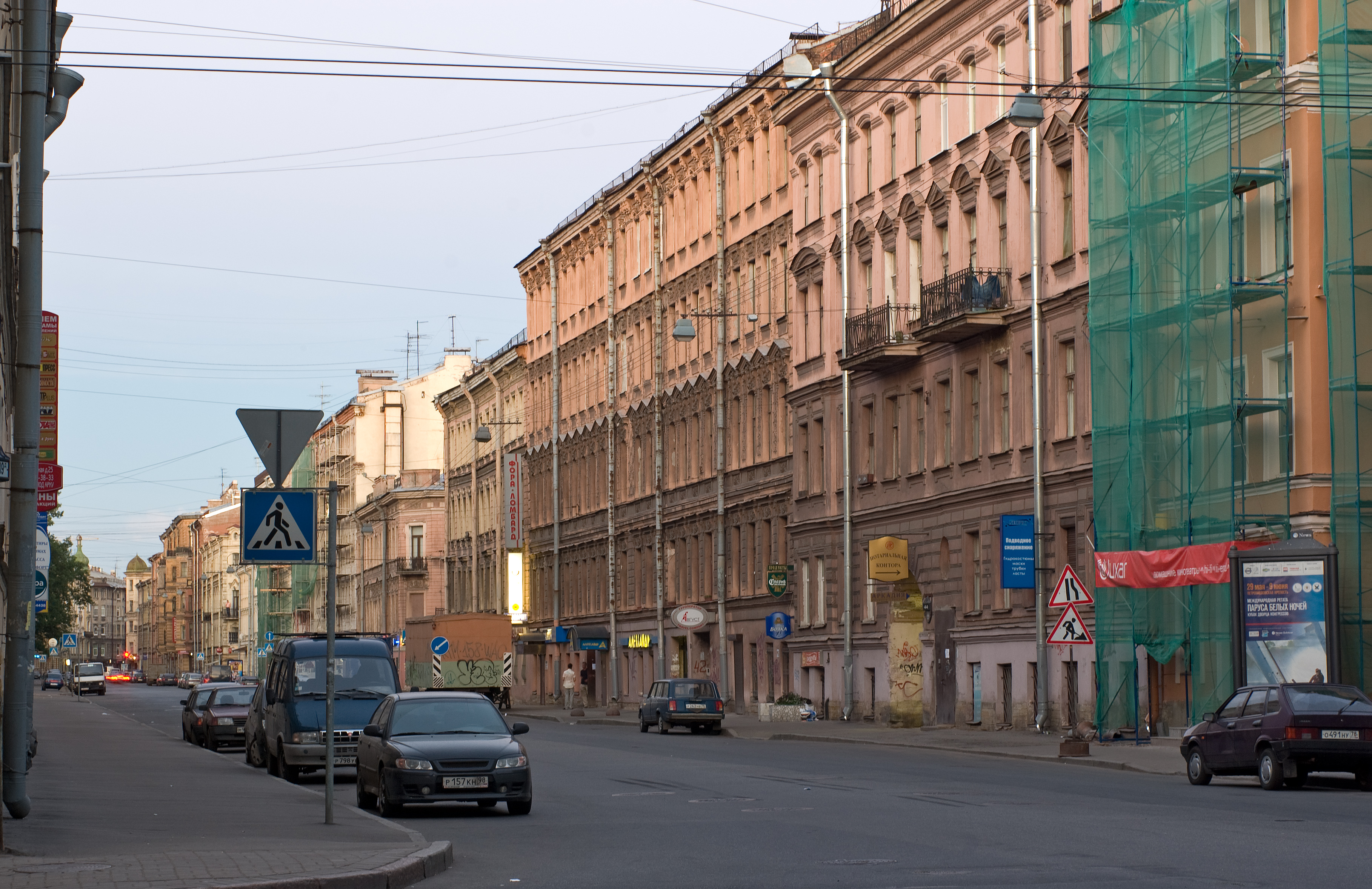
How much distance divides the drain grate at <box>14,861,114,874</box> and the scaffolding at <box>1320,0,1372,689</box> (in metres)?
23.7

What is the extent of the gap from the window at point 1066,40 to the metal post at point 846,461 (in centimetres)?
1001

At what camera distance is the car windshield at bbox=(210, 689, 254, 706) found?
42.8 m

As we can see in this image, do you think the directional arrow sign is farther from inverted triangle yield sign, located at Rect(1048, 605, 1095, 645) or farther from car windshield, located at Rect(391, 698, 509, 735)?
inverted triangle yield sign, located at Rect(1048, 605, 1095, 645)

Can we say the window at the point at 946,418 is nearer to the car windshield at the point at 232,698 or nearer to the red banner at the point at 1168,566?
the red banner at the point at 1168,566

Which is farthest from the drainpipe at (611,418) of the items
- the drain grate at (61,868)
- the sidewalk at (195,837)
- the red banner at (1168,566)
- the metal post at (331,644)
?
the drain grate at (61,868)

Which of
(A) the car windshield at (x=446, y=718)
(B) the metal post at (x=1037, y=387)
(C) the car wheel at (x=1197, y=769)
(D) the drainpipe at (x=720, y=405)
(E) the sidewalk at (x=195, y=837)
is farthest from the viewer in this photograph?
(D) the drainpipe at (x=720, y=405)

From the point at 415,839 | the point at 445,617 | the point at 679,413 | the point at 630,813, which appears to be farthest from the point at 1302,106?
the point at 445,617

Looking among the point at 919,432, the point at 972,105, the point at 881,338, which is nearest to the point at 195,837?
the point at 972,105

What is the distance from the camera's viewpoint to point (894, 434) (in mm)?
51594

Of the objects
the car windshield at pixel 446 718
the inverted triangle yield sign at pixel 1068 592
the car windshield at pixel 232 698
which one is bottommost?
the car windshield at pixel 232 698

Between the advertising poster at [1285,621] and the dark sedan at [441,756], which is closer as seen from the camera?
the dark sedan at [441,756]

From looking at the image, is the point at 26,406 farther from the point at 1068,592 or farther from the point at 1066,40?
the point at 1066,40

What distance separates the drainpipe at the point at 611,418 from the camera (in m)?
74.2

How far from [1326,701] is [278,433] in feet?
44.9
